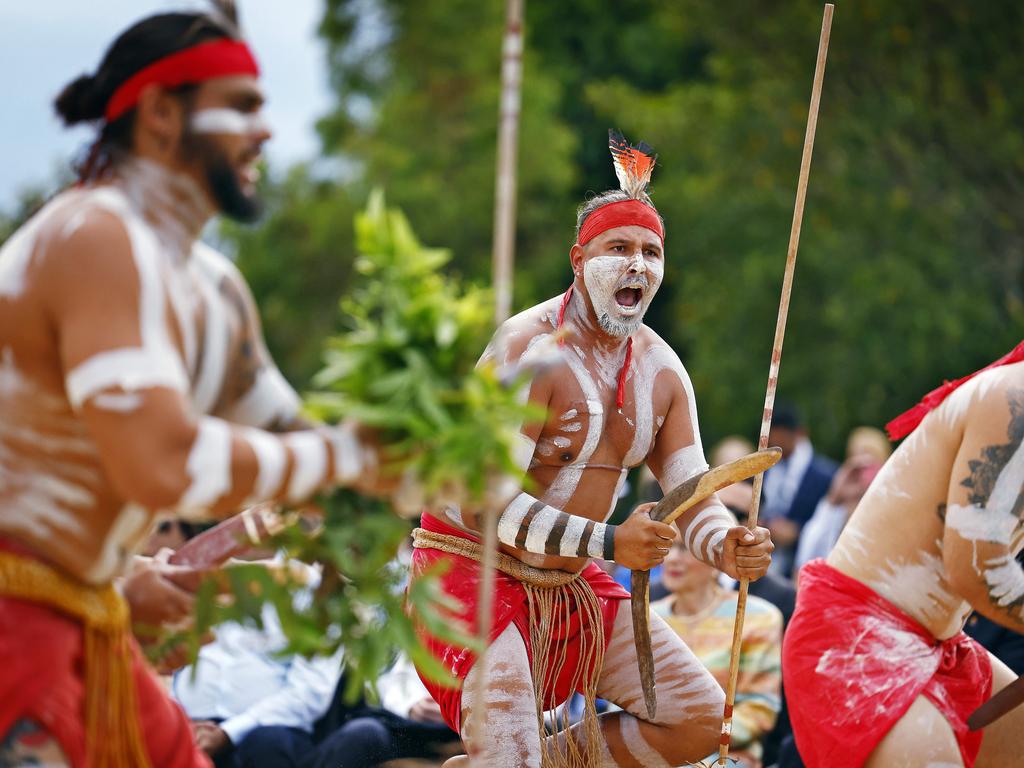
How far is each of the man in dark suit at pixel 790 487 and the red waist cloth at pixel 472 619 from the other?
5.88 m

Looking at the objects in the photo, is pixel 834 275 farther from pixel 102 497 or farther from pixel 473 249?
pixel 102 497

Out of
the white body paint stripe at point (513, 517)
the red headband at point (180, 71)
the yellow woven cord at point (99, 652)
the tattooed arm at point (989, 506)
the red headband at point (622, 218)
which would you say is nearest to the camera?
the yellow woven cord at point (99, 652)

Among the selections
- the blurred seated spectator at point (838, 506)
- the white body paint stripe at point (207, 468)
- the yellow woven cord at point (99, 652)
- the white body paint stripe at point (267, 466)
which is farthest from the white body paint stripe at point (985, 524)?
the blurred seated spectator at point (838, 506)

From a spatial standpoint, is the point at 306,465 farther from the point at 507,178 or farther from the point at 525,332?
the point at 525,332

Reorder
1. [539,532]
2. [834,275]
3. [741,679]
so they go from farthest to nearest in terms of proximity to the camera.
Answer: [834,275]
[741,679]
[539,532]

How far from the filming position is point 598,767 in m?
4.56

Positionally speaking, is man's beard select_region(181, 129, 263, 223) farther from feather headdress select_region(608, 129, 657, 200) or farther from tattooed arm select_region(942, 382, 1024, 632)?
tattooed arm select_region(942, 382, 1024, 632)

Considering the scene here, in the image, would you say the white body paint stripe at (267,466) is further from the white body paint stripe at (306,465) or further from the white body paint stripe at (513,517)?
the white body paint stripe at (513,517)

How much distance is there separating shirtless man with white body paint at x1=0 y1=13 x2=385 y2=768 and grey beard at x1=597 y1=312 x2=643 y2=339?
5.54 ft

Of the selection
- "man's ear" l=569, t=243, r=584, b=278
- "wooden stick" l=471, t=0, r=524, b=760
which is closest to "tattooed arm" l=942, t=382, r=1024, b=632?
"man's ear" l=569, t=243, r=584, b=278

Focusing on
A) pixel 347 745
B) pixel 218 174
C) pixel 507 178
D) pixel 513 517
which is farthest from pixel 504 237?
pixel 347 745

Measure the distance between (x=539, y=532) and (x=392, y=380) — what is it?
4.87 ft

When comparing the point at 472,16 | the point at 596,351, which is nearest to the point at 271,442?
the point at 596,351

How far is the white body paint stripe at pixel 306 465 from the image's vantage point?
2.84 m
